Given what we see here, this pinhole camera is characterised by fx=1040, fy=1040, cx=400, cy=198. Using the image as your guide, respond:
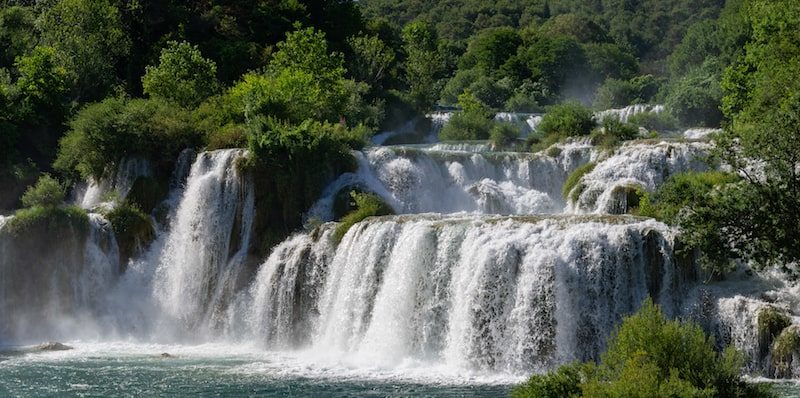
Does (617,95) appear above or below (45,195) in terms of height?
above

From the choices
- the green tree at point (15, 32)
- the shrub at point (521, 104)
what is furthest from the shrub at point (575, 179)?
the shrub at point (521, 104)

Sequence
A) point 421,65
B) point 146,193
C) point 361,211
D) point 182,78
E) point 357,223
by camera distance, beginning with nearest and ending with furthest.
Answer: point 357,223 → point 361,211 → point 146,193 → point 182,78 → point 421,65

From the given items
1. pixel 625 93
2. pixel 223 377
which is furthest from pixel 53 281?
pixel 625 93

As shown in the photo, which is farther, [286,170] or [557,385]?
[286,170]

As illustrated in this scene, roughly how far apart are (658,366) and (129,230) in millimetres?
23435

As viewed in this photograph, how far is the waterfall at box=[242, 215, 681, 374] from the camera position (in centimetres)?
2534

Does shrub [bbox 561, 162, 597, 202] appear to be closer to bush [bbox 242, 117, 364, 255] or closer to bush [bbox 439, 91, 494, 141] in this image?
bush [bbox 242, 117, 364, 255]

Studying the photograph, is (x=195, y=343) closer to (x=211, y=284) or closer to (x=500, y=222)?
(x=211, y=284)

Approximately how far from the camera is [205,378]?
25.4 meters

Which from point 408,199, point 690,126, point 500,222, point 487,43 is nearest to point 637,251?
point 500,222

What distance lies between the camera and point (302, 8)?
185 feet

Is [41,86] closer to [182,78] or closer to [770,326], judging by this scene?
[182,78]

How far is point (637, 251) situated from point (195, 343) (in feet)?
49.1

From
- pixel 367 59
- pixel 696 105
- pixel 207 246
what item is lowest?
pixel 207 246
